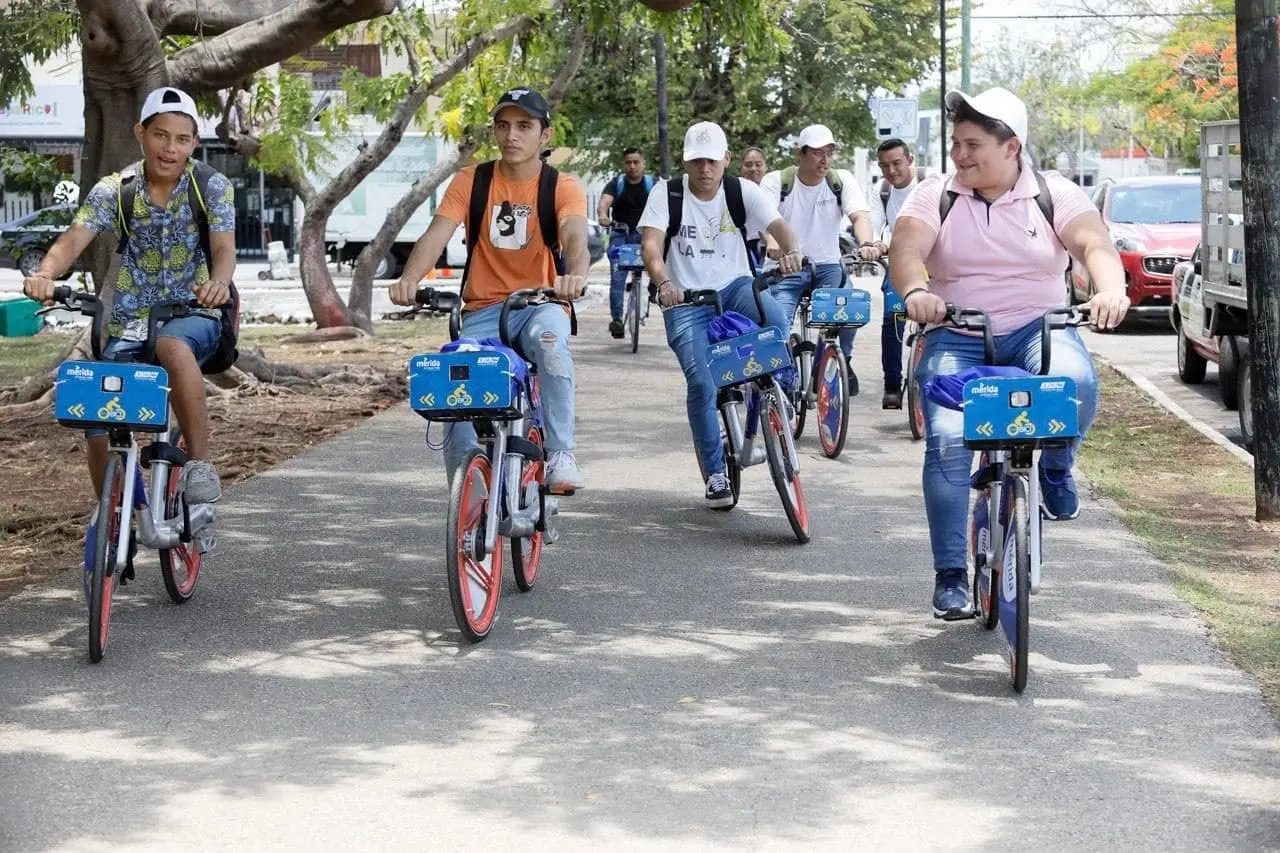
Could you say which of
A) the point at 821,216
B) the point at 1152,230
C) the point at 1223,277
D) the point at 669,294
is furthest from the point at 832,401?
the point at 1152,230

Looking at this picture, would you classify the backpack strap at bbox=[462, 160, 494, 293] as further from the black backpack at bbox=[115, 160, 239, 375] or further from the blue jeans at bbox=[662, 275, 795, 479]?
the blue jeans at bbox=[662, 275, 795, 479]

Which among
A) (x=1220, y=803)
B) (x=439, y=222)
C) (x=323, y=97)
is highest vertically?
(x=323, y=97)

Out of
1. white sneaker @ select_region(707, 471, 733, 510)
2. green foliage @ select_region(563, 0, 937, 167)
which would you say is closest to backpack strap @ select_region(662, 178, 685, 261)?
white sneaker @ select_region(707, 471, 733, 510)

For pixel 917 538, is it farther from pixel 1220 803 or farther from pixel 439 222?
pixel 1220 803

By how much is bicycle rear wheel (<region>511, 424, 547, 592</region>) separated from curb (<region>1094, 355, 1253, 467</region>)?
502 cm

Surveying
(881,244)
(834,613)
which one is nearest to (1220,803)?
(834,613)

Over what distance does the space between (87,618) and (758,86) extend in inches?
1515

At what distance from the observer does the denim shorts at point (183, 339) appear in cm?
721

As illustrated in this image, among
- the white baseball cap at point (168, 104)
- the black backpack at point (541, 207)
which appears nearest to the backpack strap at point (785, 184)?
the black backpack at point (541, 207)

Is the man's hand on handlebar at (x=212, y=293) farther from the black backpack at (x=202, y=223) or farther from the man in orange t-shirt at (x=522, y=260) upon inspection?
the man in orange t-shirt at (x=522, y=260)

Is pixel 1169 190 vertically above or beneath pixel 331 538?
above

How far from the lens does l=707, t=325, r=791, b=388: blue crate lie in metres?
8.93

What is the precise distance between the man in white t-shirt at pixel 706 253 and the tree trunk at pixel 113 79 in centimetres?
511

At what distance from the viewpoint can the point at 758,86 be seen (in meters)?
44.7
